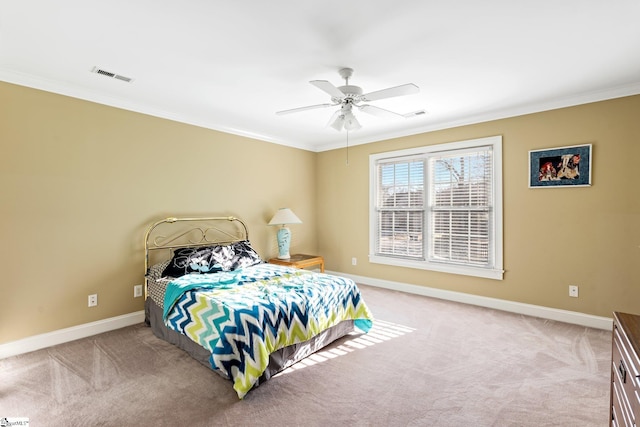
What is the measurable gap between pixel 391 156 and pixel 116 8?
4.04 m

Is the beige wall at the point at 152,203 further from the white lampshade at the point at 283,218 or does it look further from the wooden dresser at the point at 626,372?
the wooden dresser at the point at 626,372

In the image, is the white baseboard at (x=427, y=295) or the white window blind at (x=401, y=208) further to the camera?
the white window blind at (x=401, y=208)

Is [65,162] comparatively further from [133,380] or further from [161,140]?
[133,380]

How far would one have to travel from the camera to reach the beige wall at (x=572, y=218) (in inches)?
131

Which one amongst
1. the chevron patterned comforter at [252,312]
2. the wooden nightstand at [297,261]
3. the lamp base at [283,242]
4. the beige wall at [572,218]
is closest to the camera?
the chevron patterned comforter at [252,312]

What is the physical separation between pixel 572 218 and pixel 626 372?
2937 millimetres

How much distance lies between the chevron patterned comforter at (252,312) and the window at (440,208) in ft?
6.25

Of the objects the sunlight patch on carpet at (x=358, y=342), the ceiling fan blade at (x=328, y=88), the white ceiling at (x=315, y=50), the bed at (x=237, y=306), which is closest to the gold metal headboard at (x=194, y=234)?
the bed at (x=237, y=306)

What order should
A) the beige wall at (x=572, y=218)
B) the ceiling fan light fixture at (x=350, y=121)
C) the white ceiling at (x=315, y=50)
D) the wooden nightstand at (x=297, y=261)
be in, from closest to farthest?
the white ceiling at (x=315, y=50)
the ceiling fan light fixture at (x=350, y=121)
the beige wall at (x=572, y=218)
the wooden nightstand at (x=297, y=261)

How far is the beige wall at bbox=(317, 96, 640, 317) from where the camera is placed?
332 cm

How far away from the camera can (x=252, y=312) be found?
2457mm

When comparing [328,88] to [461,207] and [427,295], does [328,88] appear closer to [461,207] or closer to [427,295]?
[461,207]

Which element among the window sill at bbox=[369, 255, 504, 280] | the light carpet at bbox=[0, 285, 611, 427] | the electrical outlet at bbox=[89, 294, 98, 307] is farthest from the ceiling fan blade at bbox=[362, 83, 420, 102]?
the electrical outlet at bbox=[89, 294, 98, 307]

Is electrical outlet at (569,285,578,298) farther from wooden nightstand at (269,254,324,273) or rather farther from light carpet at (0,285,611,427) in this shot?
wooden nightstand at (269,254,324,273)
